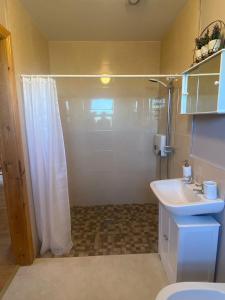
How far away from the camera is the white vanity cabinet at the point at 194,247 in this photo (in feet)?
4.63

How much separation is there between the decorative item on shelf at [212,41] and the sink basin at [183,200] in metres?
1.06

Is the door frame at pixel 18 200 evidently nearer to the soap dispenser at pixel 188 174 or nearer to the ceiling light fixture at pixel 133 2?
the ceiling light fixture at pixel 133 2

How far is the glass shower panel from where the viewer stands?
2.98 meters

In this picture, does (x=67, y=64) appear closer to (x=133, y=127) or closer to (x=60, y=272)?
(x=133, y=127)

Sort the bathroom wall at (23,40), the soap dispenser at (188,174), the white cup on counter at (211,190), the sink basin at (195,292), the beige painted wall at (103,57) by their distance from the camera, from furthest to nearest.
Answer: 1. the beige painted wall at (103,57)
2. the soap dispenser at (188,174)
3. the bathroom wall at (23,40)
4. the white cup on counter at (211,190)
5. the sink basin at (195,292)

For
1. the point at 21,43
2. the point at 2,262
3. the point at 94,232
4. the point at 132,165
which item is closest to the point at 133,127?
the point at 132,165

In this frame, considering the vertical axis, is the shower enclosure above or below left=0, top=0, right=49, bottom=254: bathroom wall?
below

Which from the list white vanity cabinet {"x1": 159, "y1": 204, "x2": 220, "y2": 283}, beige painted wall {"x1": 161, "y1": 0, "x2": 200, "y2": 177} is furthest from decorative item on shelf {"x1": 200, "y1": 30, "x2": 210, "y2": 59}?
white vanity cabinet {"x1": 159, "y1": 204, "x2": 220, "y2": 283}

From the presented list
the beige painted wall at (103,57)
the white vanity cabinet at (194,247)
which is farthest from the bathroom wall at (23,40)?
the white vanity cabinet at (194,247)

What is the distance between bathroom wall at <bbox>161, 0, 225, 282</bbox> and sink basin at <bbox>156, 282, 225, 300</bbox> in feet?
1.40

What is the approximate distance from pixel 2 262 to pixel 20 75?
6.15ft

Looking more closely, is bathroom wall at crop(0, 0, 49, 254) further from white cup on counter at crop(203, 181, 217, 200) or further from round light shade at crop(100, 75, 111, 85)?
white cup on counter at crop(203, 181, 217, 200)

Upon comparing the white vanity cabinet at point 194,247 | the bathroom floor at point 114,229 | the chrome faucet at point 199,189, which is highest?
the chrome faucet at point 199,189

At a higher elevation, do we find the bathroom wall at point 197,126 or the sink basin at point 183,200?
the bathroom wall at point 197,126
